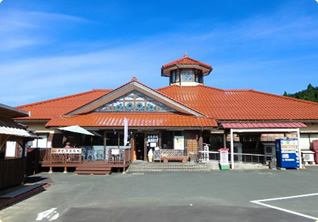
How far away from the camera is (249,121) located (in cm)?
1941

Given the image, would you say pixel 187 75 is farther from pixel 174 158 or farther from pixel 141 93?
pixel 174 158

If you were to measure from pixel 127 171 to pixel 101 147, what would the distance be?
3916 mm

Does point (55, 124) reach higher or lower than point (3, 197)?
higher

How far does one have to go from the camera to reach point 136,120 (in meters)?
18.6

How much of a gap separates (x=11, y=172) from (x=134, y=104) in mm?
10957

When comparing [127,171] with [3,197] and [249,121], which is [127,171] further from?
[249,121]

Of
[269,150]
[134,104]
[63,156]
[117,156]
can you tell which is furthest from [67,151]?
[269,150]

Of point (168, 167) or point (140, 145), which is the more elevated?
point (140, 145)

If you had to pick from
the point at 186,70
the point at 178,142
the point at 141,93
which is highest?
the point at 186,70

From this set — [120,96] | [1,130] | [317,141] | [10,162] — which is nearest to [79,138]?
[120,96]

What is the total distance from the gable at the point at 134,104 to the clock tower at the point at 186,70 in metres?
8.07

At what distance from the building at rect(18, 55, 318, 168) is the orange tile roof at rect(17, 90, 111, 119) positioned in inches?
3.0

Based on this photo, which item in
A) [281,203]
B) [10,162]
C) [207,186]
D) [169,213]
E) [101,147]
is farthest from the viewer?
[101,147]

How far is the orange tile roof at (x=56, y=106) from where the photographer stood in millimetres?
20583
